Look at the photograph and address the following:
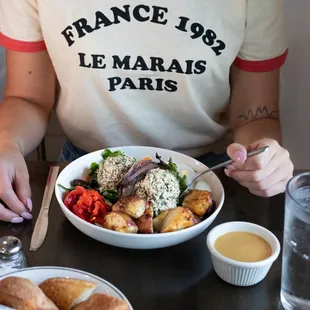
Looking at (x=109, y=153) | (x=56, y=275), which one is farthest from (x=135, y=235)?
(x=109, y=153)

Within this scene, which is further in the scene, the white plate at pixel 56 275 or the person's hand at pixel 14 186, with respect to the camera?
the person's hand at pixel 14 186

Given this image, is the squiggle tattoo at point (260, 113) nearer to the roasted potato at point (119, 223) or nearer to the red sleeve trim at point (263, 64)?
the red sleeve trim at point (263, 64)

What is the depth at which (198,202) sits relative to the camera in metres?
0.88

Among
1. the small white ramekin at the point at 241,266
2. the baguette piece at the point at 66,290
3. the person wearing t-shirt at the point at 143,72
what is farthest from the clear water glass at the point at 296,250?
the person wearing t-shirt at the point at 143,72

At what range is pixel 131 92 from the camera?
1.18m

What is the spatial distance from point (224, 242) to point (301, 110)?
0.67 m

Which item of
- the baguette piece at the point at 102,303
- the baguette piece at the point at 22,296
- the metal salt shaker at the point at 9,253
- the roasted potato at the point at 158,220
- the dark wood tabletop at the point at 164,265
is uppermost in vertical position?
the baguette piece at the point at 22,296

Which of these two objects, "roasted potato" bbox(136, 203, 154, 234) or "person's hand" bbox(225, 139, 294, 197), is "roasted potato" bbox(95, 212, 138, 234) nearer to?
"roasted potato" bbox(136, 203, 154, 234)

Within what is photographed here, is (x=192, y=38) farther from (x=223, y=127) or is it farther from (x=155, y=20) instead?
(x=223, y=127)

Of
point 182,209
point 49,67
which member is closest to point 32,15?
point 49,67

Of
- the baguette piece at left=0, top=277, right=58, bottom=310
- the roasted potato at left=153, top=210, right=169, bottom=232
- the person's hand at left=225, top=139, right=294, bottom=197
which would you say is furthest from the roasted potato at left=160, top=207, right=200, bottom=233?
the baguette piece at left=0, top=277, right=58, bottom=310

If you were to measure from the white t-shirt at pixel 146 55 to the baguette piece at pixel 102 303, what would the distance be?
603 millimetres

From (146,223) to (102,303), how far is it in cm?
22

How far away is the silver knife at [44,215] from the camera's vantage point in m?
0.85
